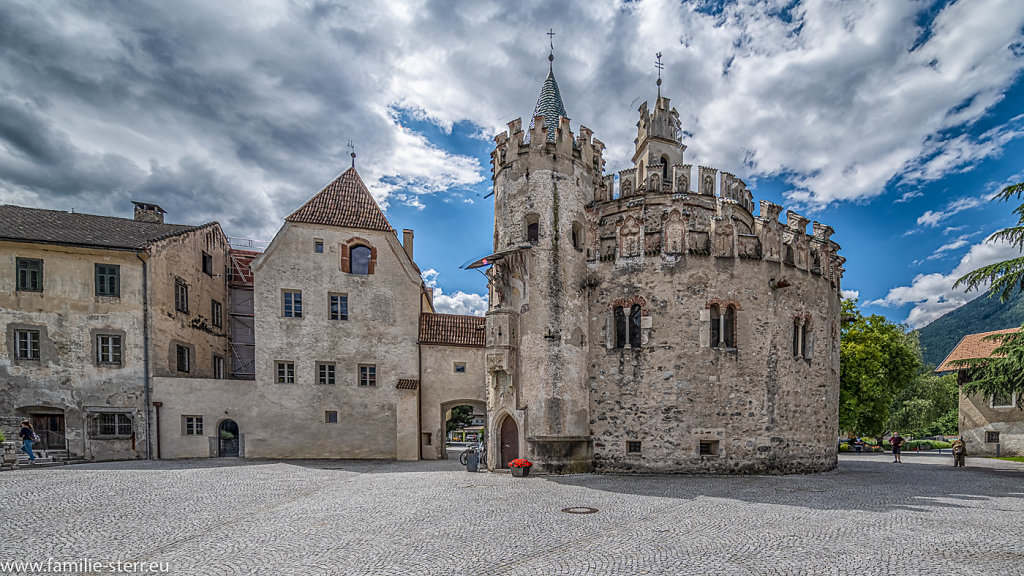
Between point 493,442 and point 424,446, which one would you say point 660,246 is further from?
point 424,446

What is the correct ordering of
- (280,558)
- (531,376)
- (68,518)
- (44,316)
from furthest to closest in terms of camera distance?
1. (44,316)
2. (531,376)
3. (68,518)
4. (280,558)

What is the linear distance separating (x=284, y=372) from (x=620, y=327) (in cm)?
1693

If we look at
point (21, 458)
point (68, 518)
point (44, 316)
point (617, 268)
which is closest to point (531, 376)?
point (617, 268)

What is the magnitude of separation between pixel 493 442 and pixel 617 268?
28.9ft

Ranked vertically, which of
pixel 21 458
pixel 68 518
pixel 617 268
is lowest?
pixel 21 458

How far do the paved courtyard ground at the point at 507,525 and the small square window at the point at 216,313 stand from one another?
1227 centimetres

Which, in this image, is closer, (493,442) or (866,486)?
(866,486)

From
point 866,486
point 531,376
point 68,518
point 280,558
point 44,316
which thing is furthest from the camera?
point 44,316

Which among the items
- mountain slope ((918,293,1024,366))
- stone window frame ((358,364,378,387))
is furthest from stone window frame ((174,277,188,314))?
mountain slope ((918,293,1024,366))

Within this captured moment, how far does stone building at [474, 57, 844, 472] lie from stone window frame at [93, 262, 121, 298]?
17205 mm

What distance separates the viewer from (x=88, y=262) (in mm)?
23203

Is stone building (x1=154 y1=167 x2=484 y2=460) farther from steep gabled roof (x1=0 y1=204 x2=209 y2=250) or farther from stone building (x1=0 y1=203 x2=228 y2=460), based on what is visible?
steep gabled roof (x1=0 y1=204 x2=209 y2=250)

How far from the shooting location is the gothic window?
67.3ft

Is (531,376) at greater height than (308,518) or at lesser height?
greater
